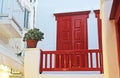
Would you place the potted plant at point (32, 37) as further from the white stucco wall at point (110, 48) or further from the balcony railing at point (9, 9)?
the white stucco wall at point (110, 48)

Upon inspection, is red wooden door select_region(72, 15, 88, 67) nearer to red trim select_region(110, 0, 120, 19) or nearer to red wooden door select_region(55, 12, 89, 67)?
red wooden door select_region(55, 12, 89, 67)

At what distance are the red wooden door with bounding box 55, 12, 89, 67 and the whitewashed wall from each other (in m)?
0.16

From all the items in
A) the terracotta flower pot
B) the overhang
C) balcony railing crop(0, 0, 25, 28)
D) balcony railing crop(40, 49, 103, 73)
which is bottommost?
balcony railing crop(40, 49, 103, 73)

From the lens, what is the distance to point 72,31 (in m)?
9.03

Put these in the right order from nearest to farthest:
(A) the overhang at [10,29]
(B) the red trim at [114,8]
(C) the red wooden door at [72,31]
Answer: (B) the red trim at [114,8]
(A) the overhang at [10,29]
(C) the red wooden door at [72,31]

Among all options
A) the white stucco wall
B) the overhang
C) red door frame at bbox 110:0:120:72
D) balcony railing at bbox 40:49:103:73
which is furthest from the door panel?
Result: red door frame at bbox 110:0:120:72

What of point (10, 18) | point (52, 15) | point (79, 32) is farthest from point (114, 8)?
point (52, 15)

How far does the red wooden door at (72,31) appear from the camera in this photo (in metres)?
8.80

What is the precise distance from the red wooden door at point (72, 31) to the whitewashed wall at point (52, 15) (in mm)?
158

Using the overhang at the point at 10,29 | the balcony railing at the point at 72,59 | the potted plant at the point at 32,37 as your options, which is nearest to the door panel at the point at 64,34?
the overhang at the point at 10,29

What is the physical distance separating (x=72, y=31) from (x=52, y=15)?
0.89 meters

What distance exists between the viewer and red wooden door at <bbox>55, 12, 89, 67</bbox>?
28.9ft

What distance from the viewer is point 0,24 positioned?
7.75 metres

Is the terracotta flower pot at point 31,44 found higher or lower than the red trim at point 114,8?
lower
